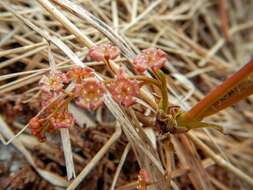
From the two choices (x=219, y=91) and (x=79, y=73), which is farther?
(x=219, y=91)

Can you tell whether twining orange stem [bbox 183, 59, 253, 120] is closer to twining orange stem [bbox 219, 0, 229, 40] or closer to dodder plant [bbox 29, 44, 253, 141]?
dodder plant [bbox 29, 44, 253, 141]

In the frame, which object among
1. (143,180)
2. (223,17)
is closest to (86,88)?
(143,180)

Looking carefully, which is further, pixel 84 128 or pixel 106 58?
pixel 84 128

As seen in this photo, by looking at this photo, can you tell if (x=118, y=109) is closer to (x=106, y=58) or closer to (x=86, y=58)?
(x=106, y=58)

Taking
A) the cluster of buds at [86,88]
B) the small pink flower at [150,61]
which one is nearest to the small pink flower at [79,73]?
the cluster of buds at [86,88]

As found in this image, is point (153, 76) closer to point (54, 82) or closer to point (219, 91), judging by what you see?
point (219, 91)

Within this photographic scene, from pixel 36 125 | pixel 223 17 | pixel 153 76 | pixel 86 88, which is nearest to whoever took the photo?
pixel 86 88

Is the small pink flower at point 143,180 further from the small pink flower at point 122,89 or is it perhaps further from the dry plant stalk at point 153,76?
the small pink flower at point 122,89

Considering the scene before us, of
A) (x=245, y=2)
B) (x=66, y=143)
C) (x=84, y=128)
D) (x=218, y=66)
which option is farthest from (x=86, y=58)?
(x=245, y=2)
